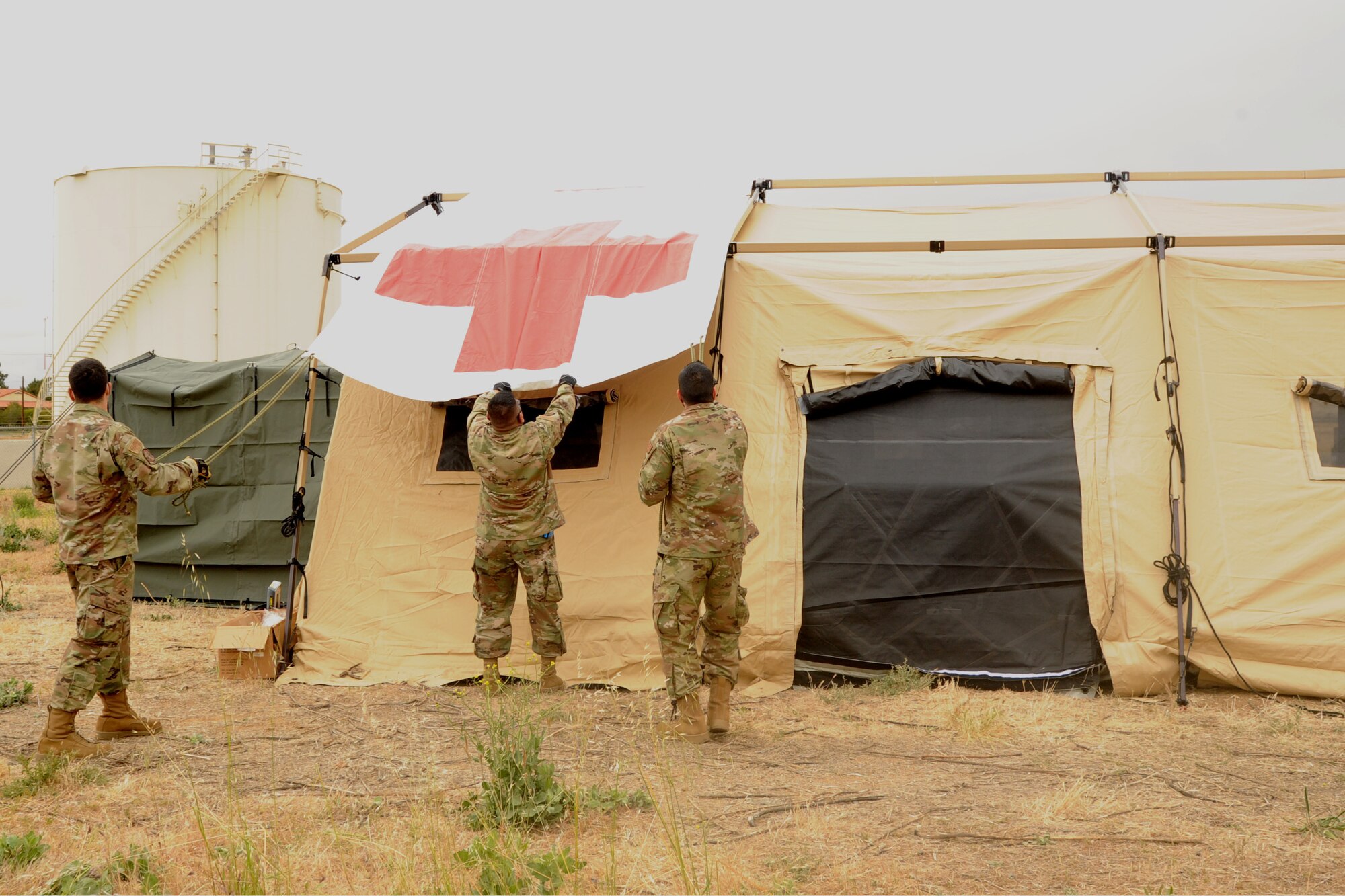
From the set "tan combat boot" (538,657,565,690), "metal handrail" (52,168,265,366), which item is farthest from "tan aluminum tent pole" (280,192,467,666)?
"metal handrail" (52,168,265,366)

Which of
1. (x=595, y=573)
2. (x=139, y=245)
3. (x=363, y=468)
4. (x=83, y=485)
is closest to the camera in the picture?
(x=83, y=485)

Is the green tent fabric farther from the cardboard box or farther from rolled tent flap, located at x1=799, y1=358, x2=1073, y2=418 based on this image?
rolled tent flap, located at x1=799, y1=358, x2=1073, y2=418

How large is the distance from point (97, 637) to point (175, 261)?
1780 centimetres

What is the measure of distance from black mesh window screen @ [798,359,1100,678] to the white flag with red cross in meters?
1.21

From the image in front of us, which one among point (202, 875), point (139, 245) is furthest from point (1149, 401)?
point (139, 245)

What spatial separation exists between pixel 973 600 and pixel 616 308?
2.74m

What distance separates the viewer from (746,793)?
14.7 ft

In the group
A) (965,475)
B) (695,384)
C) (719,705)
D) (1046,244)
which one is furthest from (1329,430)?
(719,705)

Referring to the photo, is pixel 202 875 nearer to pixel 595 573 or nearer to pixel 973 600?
pixel 595 573

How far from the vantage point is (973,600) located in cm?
621

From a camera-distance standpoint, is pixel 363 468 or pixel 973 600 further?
pixel 363 468

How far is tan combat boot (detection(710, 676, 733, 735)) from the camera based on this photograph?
541 cm

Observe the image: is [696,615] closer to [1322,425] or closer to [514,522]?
[514,522]

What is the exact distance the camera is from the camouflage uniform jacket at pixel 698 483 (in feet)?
17.4
